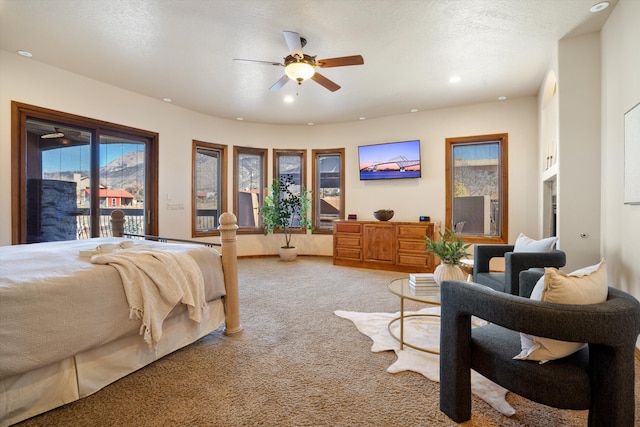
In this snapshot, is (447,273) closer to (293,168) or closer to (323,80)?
(323,80)

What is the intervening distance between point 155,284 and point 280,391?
3.24 feet

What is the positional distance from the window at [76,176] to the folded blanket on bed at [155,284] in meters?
2.72

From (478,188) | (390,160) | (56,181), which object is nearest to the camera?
(56,181)

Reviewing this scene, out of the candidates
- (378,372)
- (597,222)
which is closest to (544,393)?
(378,372)

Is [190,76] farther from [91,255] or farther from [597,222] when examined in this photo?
[597,222]

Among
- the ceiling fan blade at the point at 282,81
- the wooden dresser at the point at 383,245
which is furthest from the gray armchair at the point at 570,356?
the wooden dresser at the point at 383,245

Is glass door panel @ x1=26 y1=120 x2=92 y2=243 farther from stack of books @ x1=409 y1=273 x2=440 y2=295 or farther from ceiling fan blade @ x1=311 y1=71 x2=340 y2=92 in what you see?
stack of books @ x1=409 y1=273 x2=440 y2=295

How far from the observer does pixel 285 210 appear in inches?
243

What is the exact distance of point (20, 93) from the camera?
11.7 ft

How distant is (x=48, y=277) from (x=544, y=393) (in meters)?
2.30

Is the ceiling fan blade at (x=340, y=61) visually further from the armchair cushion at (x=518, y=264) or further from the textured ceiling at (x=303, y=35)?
the armchair cushion at (x=518, y=264)

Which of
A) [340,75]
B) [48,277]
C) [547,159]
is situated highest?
[340,75]

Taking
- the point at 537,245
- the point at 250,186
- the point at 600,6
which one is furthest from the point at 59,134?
the point at 600,6

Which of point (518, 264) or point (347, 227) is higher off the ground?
point (347, 227)
